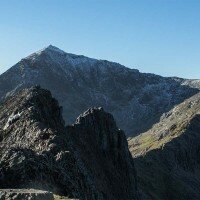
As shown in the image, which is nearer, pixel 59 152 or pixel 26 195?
pixel 26 195

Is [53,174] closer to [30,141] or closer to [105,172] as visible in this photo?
[30,141]

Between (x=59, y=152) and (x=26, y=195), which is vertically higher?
(x=59, y=152)

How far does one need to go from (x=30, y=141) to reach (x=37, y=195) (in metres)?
42.1

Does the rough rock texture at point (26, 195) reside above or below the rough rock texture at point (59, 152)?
below

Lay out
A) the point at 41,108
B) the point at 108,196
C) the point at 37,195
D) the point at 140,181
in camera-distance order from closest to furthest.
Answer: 1. the point at 37,195
2. the point at 41,108
3. the point at 108,196
4. the point at 140,181

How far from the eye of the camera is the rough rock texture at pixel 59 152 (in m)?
46.2

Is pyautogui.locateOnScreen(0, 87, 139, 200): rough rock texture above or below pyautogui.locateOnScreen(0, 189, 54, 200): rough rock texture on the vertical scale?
above

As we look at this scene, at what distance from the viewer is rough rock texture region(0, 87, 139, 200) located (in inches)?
1817

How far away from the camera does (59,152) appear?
192 feet

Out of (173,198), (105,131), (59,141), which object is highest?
(105,131)

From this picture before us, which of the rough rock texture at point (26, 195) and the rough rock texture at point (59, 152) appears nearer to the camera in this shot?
the rough rock texture at point (26, 195)

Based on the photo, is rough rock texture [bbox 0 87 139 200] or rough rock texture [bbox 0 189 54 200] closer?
rough rock texture [bbox 0 189 54 200]

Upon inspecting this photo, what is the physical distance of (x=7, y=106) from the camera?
8812 centimetres

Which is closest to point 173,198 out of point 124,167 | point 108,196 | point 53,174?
point 124,167
